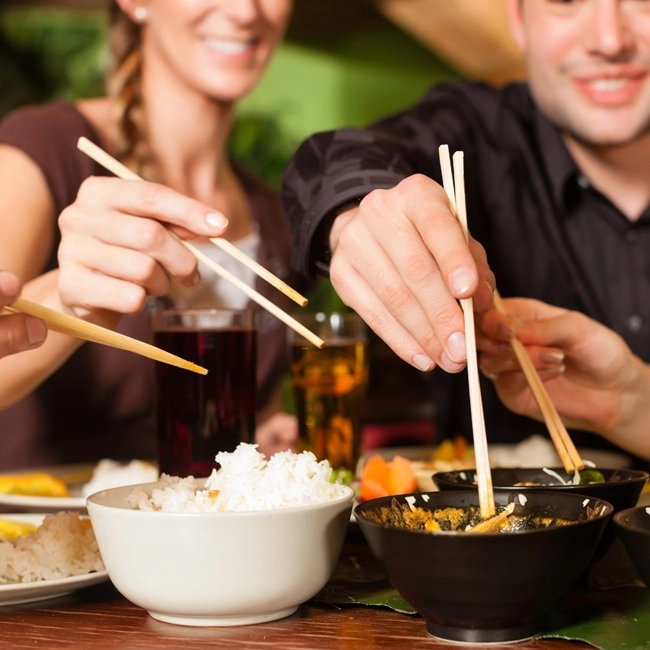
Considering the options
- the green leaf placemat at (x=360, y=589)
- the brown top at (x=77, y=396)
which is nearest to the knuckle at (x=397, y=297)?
the green leaf placemat at (x=360, y=589)

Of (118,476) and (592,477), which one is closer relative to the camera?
(592,477)

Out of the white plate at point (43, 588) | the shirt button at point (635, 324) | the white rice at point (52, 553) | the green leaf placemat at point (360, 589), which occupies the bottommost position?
the green leaf placemat at point (360, 589)

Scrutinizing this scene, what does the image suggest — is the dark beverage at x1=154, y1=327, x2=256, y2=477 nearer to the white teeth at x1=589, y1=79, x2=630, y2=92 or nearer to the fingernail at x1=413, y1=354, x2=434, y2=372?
the fingernail at x1=413, y1=354, x2=434, y2=372

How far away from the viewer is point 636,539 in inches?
29.5

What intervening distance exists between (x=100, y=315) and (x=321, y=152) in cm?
50

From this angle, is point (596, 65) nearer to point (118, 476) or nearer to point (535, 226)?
point (535, 226)

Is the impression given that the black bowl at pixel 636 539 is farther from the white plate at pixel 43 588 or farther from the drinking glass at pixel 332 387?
the drinking glass at pixel 332 387

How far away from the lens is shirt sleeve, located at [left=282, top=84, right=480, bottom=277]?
126 cm

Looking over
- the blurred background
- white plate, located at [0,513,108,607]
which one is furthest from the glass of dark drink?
the blurred background

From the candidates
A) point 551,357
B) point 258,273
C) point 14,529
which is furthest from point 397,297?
point 14,529

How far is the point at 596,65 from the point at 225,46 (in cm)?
85

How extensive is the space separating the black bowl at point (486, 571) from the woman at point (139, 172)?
1109mm

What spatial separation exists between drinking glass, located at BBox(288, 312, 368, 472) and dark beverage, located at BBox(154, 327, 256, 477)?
0.33 m

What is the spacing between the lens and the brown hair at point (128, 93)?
216 cm
